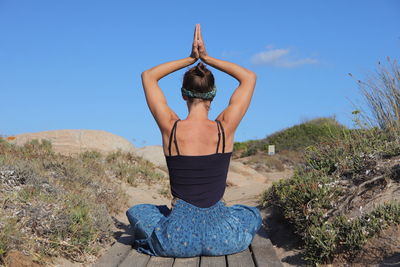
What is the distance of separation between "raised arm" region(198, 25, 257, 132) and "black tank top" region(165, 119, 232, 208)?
121 millimetres

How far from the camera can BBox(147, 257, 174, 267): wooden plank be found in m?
3.78

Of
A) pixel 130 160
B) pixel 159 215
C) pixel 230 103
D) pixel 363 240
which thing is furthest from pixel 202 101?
pixel 130 160

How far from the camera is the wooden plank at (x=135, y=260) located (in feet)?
12.4

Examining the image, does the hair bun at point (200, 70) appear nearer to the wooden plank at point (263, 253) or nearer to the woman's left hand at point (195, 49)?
the woman's left hand at point (195, 49)

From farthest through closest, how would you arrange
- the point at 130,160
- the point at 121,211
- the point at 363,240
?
the point at 130,160, the point at 121,211, the point at 363,240

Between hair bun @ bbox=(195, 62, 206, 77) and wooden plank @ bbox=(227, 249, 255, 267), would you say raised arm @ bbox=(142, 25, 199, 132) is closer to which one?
hair bun @ bbox=(195, 62, 206, 77)

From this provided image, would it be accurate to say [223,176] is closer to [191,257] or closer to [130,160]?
[191,257]

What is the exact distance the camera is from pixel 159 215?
4.32 meters

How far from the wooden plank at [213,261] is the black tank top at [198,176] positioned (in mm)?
436

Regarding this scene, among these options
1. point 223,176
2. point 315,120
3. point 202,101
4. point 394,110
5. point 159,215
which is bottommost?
point 159,215

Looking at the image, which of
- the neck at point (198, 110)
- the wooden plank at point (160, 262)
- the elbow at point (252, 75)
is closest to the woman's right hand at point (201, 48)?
the elbow at point (252, 75)

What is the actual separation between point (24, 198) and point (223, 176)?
2903mm

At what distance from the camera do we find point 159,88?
4391 millimetres

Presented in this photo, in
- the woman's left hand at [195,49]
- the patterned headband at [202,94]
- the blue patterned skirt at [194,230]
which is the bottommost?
the blue patterned skirt at [194,230]
